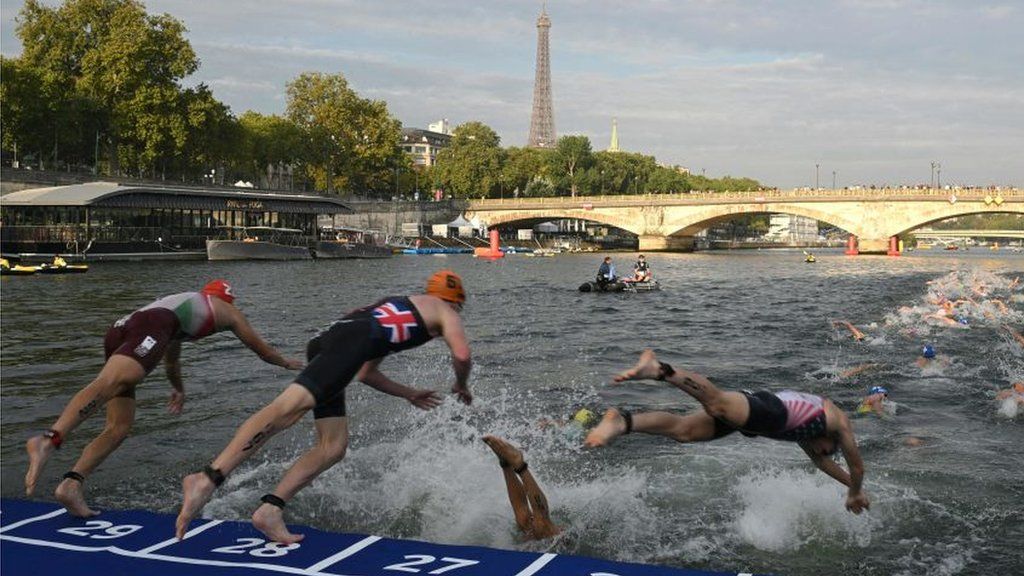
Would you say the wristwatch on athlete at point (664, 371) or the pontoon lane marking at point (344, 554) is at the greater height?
the wristwatch on athlete at point (664, 371)

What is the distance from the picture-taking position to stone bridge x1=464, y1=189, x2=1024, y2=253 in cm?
9347

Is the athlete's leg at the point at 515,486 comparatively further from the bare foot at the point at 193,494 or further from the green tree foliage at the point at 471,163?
the green tree foliage at the point at 471,163

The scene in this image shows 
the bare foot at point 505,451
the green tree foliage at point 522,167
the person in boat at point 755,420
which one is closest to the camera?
the person in boat at point 755,420

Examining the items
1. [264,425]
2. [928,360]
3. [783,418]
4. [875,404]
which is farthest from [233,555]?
[928,360]

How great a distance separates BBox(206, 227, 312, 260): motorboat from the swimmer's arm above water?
63.3 m

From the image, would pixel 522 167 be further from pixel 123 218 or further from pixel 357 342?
pixel 357 342

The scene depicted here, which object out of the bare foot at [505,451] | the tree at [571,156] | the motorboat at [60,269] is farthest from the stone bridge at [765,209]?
the bare foot at [505,451]

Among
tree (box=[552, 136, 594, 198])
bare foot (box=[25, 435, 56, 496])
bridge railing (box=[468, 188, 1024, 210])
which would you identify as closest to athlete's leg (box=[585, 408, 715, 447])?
bare foot (box=[25, 435, 56, 496])

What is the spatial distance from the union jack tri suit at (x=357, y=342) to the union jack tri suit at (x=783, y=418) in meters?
2.73

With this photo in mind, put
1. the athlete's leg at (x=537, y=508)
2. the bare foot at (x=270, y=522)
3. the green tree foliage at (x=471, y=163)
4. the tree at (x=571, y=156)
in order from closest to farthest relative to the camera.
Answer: the bare foot at (x=270, y=522), the athlete's leg at (x=537, y=508), the green tree foliage at (x=471, y=163), the tree at (x=571, y=156)

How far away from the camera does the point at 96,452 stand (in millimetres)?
8375

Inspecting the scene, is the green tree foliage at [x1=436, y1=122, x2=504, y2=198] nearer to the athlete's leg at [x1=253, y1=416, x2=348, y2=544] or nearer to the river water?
the river water

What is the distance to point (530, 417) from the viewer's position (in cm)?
1470

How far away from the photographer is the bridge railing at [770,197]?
91.0 metres
